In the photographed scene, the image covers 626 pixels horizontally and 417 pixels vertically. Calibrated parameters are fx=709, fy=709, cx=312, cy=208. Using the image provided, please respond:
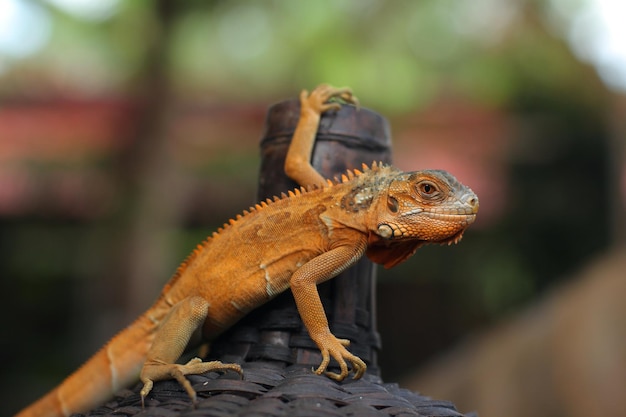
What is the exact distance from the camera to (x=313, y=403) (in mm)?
1825

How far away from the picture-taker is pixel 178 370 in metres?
2.24

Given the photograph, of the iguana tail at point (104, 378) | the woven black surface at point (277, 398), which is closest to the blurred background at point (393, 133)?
the iguana tail at point (104, 378)

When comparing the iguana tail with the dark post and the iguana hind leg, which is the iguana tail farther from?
the dark post

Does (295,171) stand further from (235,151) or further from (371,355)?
(235,151)

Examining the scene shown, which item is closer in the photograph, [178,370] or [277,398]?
[277,398]

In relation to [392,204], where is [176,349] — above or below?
below

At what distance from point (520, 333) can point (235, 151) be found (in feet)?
16.4

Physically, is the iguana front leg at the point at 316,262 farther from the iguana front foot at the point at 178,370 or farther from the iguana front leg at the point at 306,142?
the iguana front foot at the point at 178,370

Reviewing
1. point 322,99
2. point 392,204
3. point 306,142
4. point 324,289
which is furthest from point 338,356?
point 322,99

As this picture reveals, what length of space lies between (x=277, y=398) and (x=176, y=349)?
826 mm

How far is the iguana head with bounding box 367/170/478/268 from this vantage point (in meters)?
2.54

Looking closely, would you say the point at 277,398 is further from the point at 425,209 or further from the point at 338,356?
the point at 425,209

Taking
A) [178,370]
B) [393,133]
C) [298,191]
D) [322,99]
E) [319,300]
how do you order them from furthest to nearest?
[393,133] < [322,99] < [298,191] < [319,300] < [178,370]

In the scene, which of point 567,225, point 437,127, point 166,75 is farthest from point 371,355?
point 567,225
